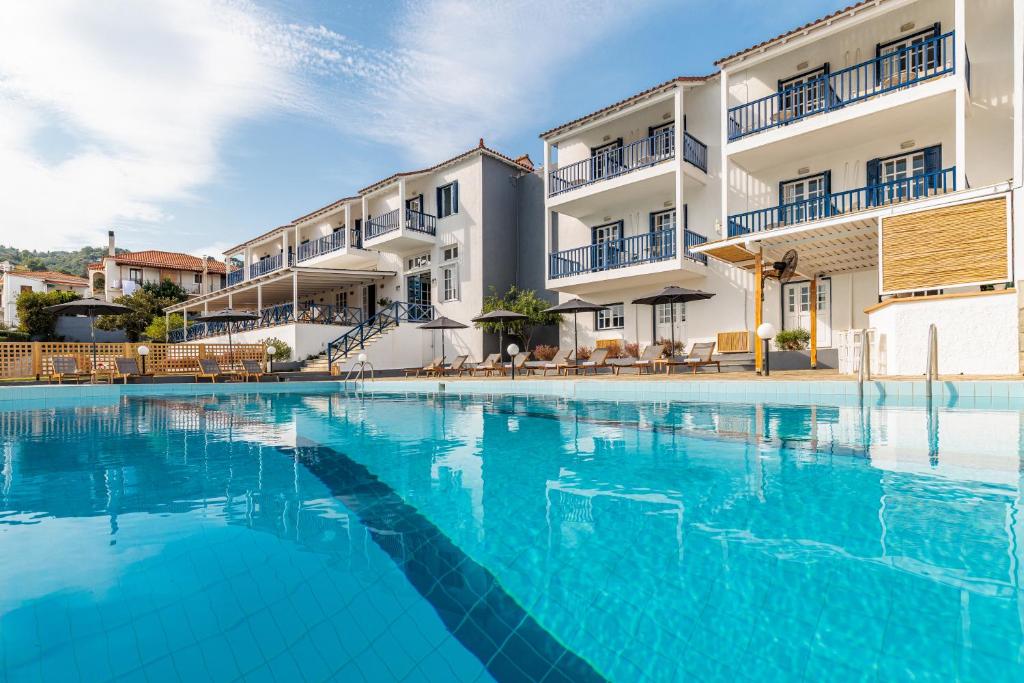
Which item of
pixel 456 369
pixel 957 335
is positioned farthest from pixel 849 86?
pixel 456 369

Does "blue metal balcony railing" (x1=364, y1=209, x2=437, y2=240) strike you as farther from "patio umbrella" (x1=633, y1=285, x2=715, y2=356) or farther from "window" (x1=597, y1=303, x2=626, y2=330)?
"patio umbrella" (x1=633, y1=285, x2=715, y2=356)

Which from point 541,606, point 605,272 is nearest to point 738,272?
point 605,272

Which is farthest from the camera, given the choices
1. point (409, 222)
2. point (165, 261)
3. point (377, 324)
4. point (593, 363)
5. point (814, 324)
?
point (165, 261)

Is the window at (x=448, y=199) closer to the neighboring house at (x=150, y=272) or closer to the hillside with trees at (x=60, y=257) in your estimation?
the neighboring house at (x=150, y=272)

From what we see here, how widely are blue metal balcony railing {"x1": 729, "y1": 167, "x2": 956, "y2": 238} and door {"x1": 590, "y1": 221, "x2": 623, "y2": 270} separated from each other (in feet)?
12.1

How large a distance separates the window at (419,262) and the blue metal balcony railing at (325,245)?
3.65 m

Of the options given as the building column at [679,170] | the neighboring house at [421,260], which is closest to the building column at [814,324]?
the building column at [679,170]

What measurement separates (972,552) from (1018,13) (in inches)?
491

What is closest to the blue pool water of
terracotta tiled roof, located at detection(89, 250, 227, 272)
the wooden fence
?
the wooden fence

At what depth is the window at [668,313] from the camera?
52.3 feet

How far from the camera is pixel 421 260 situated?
72.7ft

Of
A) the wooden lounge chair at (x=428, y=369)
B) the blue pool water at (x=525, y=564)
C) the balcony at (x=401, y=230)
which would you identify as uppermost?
the balcony at (x=401, y=230)

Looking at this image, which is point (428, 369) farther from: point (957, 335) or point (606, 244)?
point (957, 335)

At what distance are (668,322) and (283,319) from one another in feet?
49.8
